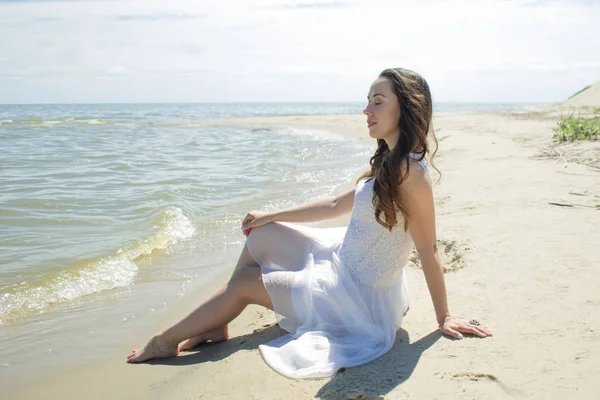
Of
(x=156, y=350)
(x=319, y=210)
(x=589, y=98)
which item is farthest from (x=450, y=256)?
(x=589, y=98)

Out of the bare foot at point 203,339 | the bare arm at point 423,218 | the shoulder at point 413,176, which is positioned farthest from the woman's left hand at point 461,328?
the bare foot at point 203,339

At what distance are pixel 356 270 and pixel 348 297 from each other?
169 millimetres

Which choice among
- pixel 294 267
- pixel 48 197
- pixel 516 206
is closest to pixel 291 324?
pixel 294 267

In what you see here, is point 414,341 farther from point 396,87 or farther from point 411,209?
point 396,87

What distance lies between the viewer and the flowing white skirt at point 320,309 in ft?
8.48

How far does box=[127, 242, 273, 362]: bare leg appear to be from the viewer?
9.80ft

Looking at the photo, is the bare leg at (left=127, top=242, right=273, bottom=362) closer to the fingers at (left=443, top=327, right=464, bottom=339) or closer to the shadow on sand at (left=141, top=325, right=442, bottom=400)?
the shadow on sand at (left=141, top=325, right=442, bottom=400)

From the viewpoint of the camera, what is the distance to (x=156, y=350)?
3047mm

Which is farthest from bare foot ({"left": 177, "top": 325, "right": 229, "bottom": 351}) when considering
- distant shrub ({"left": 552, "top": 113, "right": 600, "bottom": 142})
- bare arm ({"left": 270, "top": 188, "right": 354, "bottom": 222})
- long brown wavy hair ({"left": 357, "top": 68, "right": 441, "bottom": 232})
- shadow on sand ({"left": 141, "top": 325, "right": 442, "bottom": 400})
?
distant shrub ({"left": 552, "top": 113, "right": 600, "bottom": 142})

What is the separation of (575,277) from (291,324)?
1.70 metres

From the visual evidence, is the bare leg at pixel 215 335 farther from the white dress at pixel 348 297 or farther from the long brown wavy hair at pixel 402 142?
the long brown wavy hair at pixel 402 142

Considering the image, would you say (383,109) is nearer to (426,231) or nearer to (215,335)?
(426,231)

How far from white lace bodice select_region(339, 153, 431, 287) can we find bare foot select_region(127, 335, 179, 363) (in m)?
1.14

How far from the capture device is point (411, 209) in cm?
264
